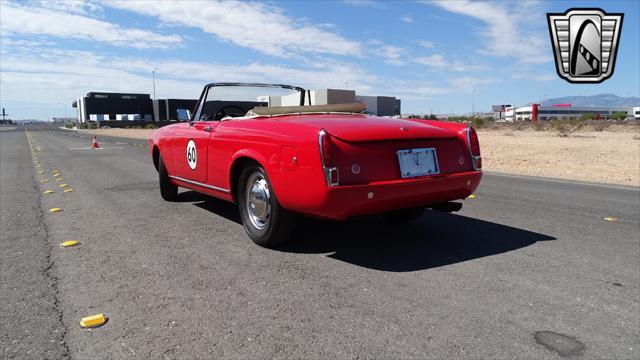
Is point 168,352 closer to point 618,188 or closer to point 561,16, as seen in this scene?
point 618,188

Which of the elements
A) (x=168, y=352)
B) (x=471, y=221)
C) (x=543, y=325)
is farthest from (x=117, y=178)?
(x=543, y=325)

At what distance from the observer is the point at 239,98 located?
5492 millimetres

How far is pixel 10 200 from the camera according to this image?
655 cm

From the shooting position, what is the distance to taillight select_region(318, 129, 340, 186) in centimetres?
316

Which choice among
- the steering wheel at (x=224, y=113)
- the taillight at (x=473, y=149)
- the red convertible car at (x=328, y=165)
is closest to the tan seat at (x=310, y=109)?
the red convertible car at (x=328, y=165)

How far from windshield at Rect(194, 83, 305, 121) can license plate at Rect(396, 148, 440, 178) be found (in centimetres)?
221

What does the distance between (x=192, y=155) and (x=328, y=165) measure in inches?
90.3

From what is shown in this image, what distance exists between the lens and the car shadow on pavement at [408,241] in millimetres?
3605

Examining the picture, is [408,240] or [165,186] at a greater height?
[165,186]

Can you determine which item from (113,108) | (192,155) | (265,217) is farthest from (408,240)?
(113,108)

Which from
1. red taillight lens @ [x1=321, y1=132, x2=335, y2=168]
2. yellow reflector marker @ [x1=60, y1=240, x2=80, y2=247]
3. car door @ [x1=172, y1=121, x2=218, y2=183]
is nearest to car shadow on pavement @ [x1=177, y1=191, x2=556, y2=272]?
car door @ [x1=172, y1=121, x2=218, y2=183]

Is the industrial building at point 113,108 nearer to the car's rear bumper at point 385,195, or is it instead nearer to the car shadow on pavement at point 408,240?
the car shadow on pavement at point 408,240

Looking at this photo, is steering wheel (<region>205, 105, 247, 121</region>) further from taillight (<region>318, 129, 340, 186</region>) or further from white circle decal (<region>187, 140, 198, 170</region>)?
taillight (<region>318, 129, 340, 186</region>)

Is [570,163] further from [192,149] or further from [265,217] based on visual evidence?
[265,217]
